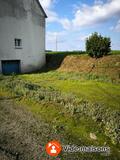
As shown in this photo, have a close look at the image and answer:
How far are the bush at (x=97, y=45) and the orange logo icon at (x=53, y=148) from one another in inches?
724

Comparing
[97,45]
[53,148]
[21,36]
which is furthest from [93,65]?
[53,148]

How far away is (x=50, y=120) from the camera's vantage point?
8.35m

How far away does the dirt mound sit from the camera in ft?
68.4

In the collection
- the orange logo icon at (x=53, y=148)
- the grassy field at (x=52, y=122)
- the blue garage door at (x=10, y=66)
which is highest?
the blue garage door at (x=10, y=66)

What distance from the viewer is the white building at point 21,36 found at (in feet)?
70.0

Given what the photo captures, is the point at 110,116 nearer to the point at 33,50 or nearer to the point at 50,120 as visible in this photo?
the point at 50,120

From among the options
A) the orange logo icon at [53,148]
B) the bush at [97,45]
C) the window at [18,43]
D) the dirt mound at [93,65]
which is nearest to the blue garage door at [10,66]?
the window at [18,43]

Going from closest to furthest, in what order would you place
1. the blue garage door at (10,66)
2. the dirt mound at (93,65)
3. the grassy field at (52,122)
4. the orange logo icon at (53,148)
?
the orange logo icon at (53,148) < the grassy field at (52,122) < the dirt mound at (93,65) < the blue garage door at (10,66)

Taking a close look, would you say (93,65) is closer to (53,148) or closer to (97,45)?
(97,45)

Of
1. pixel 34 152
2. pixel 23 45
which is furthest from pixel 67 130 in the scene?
pixel 23 45

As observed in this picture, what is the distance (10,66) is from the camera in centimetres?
2259

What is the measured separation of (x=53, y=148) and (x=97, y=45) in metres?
18.7

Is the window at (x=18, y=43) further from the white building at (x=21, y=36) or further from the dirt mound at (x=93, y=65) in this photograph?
the dirt mound at (x=93, y=65)

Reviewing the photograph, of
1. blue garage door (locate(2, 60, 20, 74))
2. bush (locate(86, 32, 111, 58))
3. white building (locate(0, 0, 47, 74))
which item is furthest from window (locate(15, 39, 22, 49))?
bush (locate(86, 32, 111, 58))
